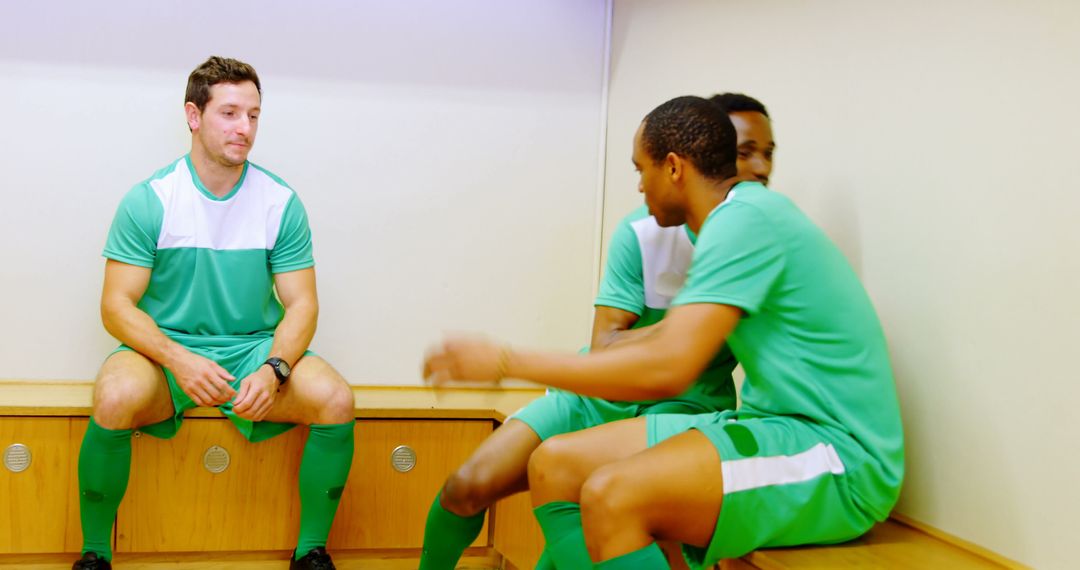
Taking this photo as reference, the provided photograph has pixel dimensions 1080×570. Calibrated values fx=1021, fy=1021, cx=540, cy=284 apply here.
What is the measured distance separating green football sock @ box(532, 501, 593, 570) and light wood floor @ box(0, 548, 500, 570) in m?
1.09

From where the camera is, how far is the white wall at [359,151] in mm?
2891

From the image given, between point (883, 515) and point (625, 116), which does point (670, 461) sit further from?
point (625, 116)

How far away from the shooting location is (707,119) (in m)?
1.59

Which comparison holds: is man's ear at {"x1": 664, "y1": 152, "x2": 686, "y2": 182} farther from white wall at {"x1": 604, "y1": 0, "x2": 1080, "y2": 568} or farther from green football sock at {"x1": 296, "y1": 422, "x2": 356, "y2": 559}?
green football sock at {"x1": 296, "y1": 422, "x2": 356, "y2": 559}

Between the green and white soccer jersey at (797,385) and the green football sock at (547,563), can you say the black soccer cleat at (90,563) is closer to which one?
the green football sock at (547,563)

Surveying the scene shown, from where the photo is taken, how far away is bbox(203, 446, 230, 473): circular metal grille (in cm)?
250

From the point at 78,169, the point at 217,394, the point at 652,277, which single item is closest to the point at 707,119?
the point at 652,277

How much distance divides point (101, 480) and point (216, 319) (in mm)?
463

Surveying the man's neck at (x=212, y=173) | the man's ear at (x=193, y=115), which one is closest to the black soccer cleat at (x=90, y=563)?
the man's neck at (x=212, y=173)

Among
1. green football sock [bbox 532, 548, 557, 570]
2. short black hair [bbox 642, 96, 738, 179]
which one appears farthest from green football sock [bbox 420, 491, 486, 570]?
short black hair [bbox 642, 96, 738, 179]

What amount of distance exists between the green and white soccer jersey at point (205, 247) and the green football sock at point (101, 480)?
323 mm

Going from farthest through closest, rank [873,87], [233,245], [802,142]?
[233,245] < [802,142] < [873,87]

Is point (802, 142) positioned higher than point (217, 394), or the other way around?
point (802, 142)

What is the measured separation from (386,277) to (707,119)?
5.73ft
